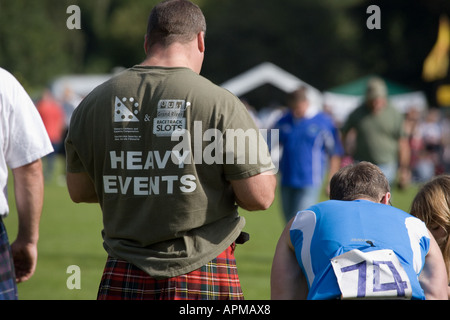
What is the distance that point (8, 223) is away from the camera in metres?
10.9

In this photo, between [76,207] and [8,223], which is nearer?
[8,223]

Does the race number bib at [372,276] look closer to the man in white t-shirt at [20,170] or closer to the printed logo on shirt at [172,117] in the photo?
the printed logo on shirt at [172,117]

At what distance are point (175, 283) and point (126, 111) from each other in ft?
2.47

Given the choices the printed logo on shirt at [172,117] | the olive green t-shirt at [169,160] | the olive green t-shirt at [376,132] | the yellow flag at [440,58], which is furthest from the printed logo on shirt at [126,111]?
the yellow flag at [440,58]

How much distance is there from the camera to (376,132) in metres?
9.52

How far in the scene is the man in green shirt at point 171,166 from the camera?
294cm

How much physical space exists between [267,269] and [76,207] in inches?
293

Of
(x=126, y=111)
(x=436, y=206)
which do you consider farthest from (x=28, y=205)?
(x=436, y=206)

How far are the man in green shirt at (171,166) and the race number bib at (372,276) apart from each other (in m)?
0.44

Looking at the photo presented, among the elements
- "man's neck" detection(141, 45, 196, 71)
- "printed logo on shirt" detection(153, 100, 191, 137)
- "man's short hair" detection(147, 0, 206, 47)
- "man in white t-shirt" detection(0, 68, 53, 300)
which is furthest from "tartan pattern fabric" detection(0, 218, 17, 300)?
"man's short hair" detection(147, 0, 206, 47)

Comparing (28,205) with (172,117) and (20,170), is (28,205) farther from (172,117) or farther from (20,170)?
(172,117)

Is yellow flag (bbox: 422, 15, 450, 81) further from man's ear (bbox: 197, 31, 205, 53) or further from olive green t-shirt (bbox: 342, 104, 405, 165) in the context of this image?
man's ear (bbox: 197, 31, 205, 53)
